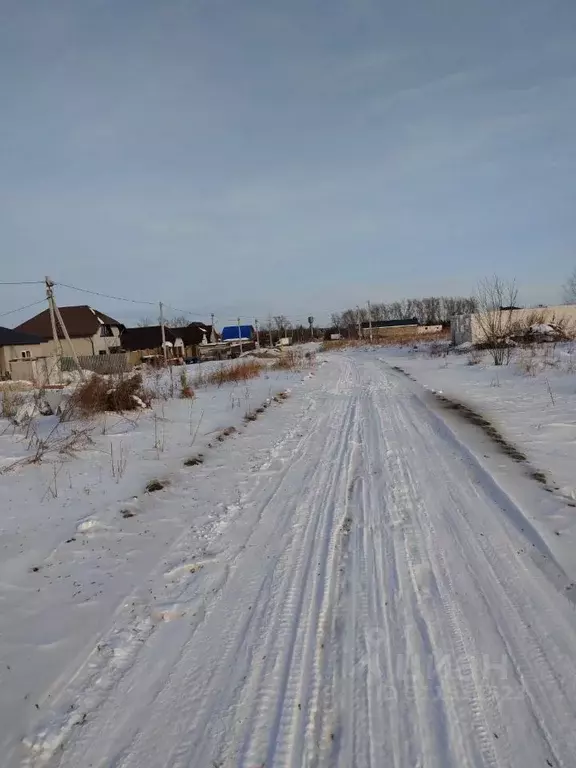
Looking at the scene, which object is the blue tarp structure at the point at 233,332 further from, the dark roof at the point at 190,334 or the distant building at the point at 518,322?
the distant building at the point at 518,322

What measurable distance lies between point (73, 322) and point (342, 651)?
58616 mm

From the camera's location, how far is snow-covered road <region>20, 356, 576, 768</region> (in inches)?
88.3

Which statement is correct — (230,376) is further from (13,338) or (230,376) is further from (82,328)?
(82,328)

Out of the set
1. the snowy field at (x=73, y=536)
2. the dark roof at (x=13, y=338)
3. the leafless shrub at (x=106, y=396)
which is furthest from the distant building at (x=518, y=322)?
the dark roof at (x=13, y=338)

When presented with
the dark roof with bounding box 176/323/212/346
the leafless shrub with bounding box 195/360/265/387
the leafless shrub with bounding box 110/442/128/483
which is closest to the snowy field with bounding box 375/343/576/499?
the leafless shrub with bounding box 110/442/128/483

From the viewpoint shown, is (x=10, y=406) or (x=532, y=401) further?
(x=10, y=406)

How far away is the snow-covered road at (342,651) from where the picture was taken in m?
2.24

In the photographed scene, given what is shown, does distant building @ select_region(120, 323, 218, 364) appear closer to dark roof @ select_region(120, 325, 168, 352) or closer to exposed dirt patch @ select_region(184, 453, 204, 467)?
dark roof @ select_region(120, 325, 168, 352)

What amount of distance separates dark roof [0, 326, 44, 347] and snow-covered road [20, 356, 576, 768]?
3534cm

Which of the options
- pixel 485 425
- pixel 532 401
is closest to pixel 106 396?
pixel 485 425

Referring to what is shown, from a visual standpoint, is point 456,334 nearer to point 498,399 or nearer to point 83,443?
point 498,399

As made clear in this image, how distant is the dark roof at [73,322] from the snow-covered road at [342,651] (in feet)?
179

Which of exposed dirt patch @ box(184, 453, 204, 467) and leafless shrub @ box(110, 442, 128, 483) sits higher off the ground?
leafless shrub @ box(110, 442, 128, 483)

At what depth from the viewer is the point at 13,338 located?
3509 cm
